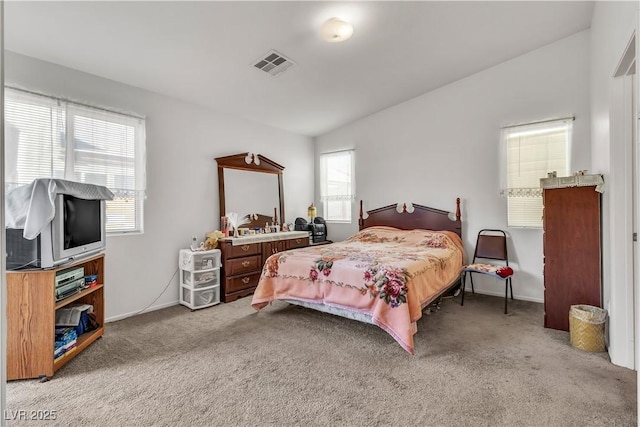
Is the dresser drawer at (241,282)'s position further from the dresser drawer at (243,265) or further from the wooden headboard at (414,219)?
the wooden headboard at (414,219)

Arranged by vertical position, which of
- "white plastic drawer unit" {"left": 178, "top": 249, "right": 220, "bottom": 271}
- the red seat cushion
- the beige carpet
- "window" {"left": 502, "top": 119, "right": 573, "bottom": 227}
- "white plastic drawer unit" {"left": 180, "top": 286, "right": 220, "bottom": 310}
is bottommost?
the beige carpet

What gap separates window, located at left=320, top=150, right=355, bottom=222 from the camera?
5453mm

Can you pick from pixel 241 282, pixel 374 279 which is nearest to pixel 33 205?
pixel 241 282

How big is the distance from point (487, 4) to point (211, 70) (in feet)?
8.97

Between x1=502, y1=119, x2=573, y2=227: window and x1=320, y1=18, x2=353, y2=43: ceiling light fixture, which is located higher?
x1=320, y1=18, x2=353, y2=43: ceiling light fixture

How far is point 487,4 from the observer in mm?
2824

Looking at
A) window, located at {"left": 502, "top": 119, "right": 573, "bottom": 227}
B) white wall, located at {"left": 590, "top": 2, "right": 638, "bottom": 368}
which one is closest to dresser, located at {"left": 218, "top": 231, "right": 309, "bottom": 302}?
window, located at {"left": 502, "top": 119, "right": 573, "bottom": 227}

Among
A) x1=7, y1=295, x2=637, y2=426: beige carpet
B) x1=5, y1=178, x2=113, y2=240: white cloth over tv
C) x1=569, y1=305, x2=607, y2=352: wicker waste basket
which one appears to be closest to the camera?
x1=7, y1=295, x2=637, y2=426: beige carpet

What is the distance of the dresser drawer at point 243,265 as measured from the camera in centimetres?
391

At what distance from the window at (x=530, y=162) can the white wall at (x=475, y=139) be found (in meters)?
0.10

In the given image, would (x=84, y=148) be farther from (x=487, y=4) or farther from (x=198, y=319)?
(x=487, y=4)

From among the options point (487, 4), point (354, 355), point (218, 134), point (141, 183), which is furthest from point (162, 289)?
point (487, 4)

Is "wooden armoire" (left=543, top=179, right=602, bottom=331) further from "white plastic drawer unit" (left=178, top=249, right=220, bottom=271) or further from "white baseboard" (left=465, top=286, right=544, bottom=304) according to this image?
"white plastic drawer unit" (left=178, top=249, right=220, bottom=271)

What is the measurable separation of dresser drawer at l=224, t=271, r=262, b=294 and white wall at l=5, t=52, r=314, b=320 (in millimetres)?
628
